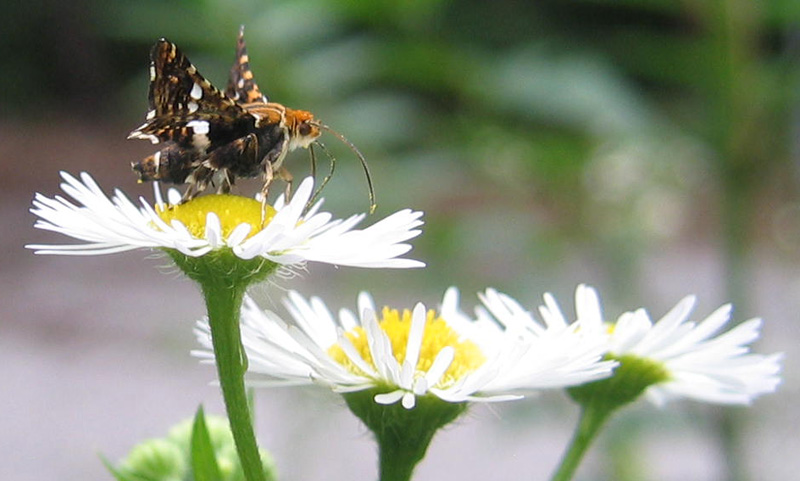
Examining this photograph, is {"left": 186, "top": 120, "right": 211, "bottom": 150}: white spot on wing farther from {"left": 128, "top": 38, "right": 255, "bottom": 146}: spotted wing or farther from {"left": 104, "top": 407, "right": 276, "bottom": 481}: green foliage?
{"left": 104, "top": 407, "right": 276, "bottom": 481}: green foliage

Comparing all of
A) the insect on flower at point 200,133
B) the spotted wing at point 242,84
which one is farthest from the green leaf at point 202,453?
the spotted wing at point 242,84

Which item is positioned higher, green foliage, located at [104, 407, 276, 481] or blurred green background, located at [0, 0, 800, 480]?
blurred green background, located at [0, 0, 800, 480]

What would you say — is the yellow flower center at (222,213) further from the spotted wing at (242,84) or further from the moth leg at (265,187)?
the spotted wing at (242,84)

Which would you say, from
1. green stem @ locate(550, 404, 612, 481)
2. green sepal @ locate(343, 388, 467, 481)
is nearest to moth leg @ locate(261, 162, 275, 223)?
green sepal @ locate(343, 388, 467, 481)

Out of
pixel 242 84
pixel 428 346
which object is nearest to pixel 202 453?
pixel 428 346

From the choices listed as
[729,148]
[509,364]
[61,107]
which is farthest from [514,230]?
[61,107]
